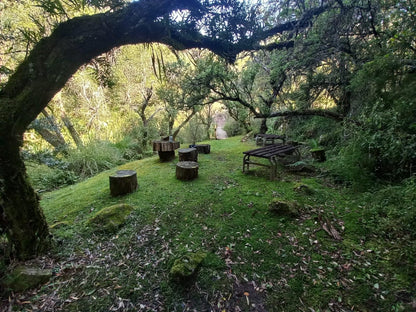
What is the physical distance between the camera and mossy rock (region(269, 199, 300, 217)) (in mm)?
2539

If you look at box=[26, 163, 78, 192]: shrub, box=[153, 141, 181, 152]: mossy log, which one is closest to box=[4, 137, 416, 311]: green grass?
box=[26, 163, 78, 192]: shrub

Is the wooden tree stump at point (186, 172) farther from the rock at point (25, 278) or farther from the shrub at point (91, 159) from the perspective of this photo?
the shrub at point (91, 159)

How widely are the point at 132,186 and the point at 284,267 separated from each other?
283 centimetres

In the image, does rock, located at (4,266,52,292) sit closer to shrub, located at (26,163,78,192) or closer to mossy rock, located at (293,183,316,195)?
mossy rock, located at (293,183,316,195)

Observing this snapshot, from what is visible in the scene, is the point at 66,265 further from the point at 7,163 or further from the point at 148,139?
the point at 148,139

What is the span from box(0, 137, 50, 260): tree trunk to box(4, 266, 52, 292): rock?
19 cm

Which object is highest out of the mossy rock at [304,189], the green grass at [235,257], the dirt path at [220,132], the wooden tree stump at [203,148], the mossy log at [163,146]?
the dirt path at [220,132]

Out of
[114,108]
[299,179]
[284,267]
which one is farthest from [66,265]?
[114,108]

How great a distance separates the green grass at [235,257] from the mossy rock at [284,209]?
10 cm

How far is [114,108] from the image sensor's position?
9406mm

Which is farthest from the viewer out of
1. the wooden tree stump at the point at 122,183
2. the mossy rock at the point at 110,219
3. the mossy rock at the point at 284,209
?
the wooden tree stump at the point at 122,183

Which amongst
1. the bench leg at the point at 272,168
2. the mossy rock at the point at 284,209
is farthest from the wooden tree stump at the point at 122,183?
the bench leg at the point at 272,168

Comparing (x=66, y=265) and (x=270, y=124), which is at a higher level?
(x=270, y=124)

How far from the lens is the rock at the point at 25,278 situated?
153 cm
